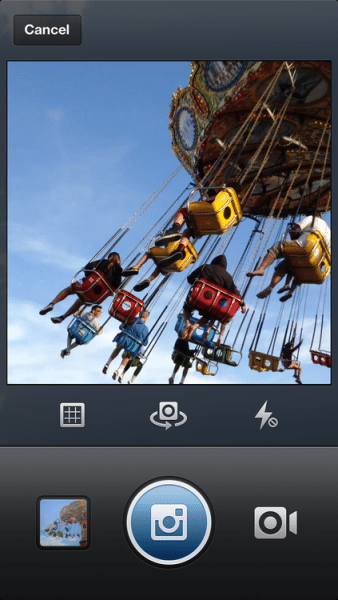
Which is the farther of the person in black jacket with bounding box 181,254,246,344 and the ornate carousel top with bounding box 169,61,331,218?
the ornate carousel top with bounding box 169,61,331,218

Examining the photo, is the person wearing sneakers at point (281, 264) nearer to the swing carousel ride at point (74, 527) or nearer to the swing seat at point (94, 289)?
the swing seat at point (94, 289)

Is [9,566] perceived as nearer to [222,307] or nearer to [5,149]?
[5,149]

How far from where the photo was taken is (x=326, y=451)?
1355 millimetres

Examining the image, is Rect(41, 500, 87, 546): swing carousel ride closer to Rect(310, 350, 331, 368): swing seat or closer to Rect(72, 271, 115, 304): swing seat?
Rect(310, 350, 331, 368): swing seat

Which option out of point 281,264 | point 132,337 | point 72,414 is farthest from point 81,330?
point 281,264

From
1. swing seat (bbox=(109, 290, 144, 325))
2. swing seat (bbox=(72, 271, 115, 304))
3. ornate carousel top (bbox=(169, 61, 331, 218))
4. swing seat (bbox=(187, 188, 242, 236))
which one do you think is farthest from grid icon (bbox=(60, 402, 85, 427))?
ornate carousel top (bbox=(169, 61, 331, 218))

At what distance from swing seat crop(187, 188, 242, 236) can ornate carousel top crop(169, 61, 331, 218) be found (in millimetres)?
778

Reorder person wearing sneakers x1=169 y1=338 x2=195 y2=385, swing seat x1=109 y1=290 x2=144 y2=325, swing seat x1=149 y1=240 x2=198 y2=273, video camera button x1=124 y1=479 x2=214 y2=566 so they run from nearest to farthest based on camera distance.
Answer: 1. video camera button x1=124 y1=479 x2=214 y2=566
2. person wearing sneakers x1=169 y1=338 x2=195 y2=385
3. swing seat x1=109 y1=290 x2=144 y2=325
4. swing seat x1=149 y1=240 x2=198 y2=273

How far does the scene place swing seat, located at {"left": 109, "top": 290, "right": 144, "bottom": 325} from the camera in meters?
2.87

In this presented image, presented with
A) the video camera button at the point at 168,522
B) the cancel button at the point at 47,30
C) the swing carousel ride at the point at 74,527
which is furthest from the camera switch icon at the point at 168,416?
the cancel button at the point at 47,30

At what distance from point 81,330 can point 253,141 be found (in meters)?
2.87

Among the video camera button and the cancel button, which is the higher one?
the cancel button

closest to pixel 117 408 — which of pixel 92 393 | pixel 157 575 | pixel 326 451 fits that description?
pixel 92 393

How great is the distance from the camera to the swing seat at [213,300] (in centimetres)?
329
